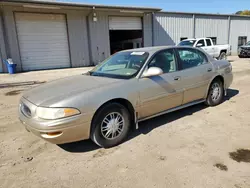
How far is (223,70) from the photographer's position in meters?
5.03

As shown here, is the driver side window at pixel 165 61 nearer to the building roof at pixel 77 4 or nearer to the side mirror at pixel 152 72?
the side mirror at pixel 152 72

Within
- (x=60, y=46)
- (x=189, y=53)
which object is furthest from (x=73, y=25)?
(x=189, y=53)

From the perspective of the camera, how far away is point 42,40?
1468cm

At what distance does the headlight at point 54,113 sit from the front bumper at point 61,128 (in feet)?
0.17

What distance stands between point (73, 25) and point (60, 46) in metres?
1.89

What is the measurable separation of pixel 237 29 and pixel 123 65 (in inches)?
998

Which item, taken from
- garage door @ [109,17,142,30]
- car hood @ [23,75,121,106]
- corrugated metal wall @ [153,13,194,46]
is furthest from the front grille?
corrugated metal wall @ [153,13,194,46]

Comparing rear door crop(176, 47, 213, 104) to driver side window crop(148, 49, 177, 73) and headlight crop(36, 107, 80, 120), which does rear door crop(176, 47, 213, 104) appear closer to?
driver side window crop(148, 49, 177, 73)

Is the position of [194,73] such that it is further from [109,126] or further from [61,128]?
[61,128]

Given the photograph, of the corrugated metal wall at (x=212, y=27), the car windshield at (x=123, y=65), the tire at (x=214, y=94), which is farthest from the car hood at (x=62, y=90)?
the corrugated metal wall at (x=212, y=27)

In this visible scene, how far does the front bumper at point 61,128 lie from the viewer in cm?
271

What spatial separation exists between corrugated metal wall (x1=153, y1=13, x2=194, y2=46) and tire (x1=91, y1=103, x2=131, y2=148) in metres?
16.7

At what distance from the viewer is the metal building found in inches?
531

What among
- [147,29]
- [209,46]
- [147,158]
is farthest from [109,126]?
[147,29]
